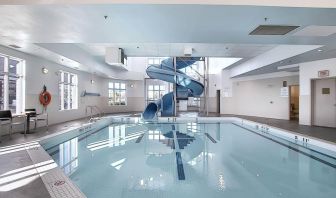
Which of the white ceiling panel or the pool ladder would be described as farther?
the pool ladder

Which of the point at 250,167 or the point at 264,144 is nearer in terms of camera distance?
the point at 250,167

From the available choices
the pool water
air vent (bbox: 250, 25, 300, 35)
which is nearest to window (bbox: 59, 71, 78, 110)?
the pool water

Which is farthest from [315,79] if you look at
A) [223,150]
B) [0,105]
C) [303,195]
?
[0,105]

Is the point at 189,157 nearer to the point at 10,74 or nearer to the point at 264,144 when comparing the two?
the point at 264,144

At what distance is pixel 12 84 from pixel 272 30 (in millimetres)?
6305

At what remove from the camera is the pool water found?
8.59ft

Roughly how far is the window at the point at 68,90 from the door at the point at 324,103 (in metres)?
9.01

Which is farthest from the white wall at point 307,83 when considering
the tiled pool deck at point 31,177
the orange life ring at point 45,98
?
the orange life ring at point 45,98

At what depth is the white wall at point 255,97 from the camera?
9.29 m

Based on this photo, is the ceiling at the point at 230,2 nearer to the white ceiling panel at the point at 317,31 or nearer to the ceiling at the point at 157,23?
the ceiling at the point at 157,23

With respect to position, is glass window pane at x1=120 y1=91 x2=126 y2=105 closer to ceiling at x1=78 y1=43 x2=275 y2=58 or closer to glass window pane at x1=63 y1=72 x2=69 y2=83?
glass window pane at x1=63 y1=72 x2=69 y2=83

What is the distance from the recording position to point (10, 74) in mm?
5371

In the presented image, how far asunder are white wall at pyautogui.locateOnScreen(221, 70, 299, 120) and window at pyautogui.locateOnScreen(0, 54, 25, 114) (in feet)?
30.9

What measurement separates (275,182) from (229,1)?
98.4 inches
